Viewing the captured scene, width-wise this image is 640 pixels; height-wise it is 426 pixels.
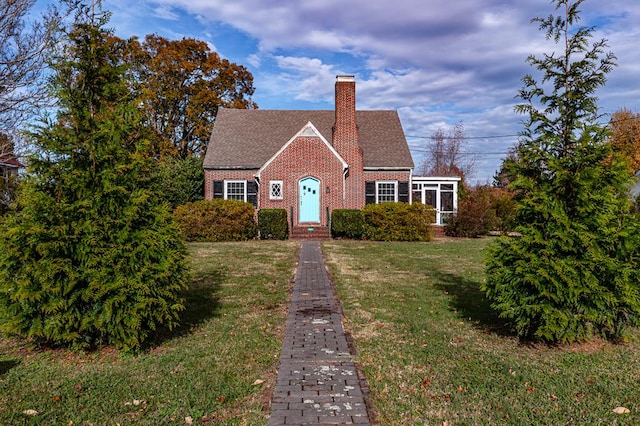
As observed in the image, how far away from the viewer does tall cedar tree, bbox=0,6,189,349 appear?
511 cm

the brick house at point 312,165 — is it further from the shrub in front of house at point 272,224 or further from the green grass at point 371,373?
the green grass at point 371,373

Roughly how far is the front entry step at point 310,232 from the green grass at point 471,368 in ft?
43.3

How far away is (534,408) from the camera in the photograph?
3996 millimetres

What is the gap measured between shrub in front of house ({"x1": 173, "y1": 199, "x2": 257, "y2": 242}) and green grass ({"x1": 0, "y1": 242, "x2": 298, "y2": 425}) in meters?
12.6

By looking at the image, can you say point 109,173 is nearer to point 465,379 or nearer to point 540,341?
point 465,379

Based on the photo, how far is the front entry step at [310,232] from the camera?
22144 millimetres

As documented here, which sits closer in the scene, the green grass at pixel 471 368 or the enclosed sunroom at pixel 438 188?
the green grass at pixel 471 368

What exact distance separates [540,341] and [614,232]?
1680 mm

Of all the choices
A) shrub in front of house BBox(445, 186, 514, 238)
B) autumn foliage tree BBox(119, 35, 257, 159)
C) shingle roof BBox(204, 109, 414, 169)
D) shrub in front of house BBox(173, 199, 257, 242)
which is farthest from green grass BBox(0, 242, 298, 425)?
autumn foliage tree BBox(119, 35, 257, 159)

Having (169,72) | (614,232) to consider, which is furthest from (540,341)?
(169,72)

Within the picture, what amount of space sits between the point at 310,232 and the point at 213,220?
16.2ft

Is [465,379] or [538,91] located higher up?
[538,91]

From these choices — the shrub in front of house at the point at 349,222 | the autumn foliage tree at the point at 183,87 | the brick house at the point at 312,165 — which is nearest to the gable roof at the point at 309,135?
the brick house at the point at 312,165

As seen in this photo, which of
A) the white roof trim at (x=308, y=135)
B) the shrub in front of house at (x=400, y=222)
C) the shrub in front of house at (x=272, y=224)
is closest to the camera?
the shrub in front of house at (x=400, y=222)
